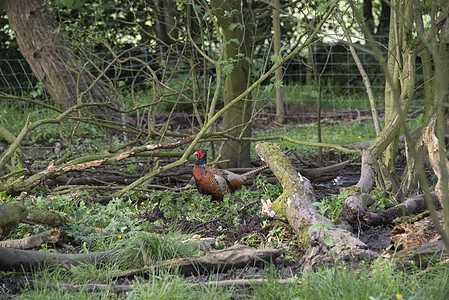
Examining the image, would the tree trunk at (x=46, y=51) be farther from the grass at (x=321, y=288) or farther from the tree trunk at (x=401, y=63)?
the grass at (x=321, y=288)

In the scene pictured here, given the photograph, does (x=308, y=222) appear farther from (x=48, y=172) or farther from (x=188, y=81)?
(x=188, y=81)

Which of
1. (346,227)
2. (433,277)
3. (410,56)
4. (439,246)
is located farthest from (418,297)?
(410,56)

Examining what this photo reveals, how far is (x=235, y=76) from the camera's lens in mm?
5004

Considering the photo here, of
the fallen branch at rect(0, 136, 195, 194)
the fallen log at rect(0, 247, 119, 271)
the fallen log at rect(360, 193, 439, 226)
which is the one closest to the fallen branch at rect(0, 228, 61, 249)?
the fallen log at rect(0, 247, 119, 271)

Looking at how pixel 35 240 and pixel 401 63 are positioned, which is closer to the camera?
pixel 35 240

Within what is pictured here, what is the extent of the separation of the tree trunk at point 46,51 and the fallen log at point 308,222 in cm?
448

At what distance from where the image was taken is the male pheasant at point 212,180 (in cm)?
435

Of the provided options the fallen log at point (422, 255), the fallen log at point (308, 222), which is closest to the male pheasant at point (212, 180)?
the fallen log at point (308, 222)

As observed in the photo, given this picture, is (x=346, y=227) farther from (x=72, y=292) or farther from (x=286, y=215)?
(x=72, y=292)

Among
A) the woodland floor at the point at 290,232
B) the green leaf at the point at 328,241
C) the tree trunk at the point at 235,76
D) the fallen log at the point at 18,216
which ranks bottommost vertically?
the woodland floor at the point at 290,232

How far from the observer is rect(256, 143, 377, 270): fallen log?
269 cm

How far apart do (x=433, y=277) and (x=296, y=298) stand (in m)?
0.76

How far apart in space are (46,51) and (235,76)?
13.8 feet

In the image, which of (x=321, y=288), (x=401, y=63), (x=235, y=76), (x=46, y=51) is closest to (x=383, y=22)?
(x=46, y=51)
